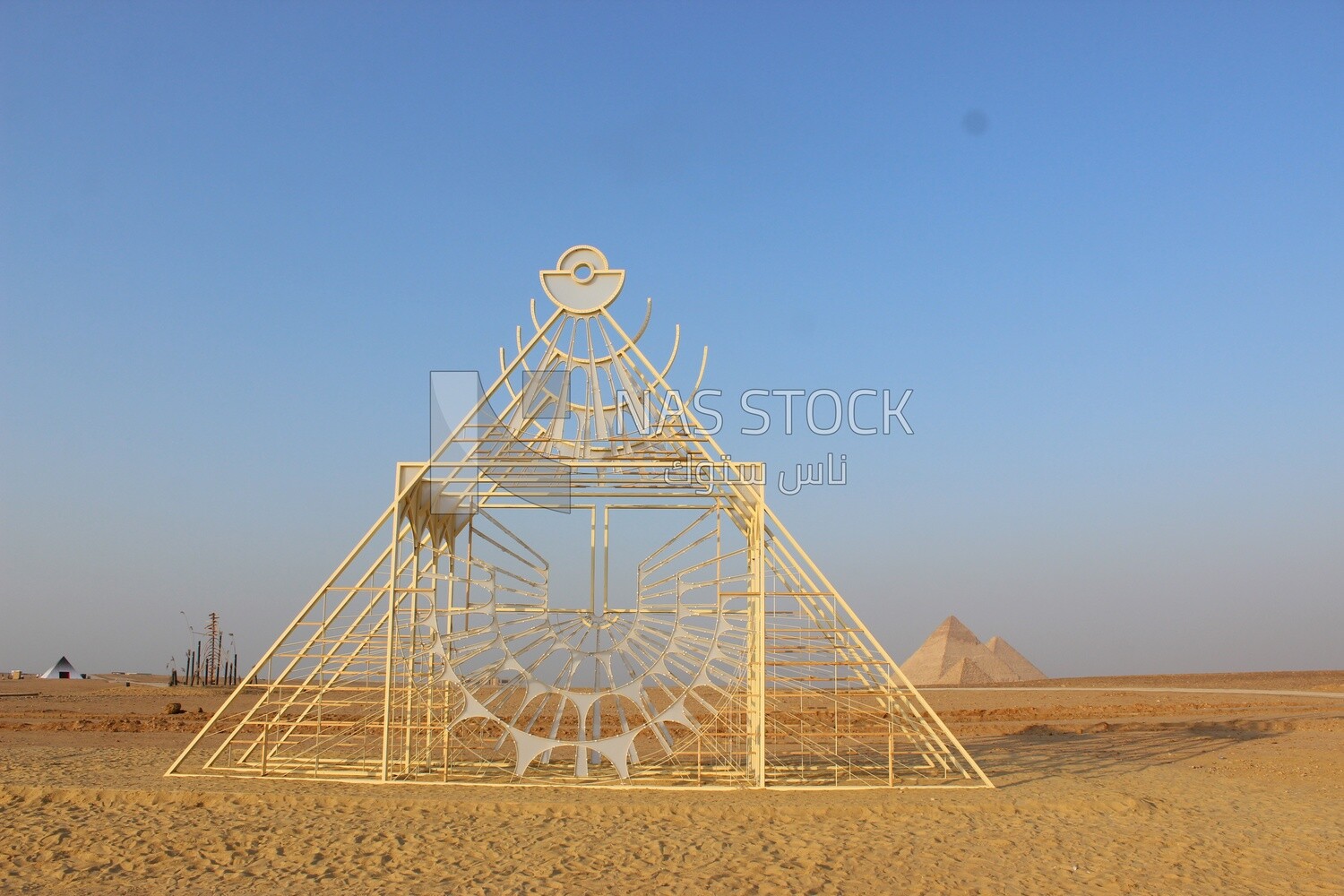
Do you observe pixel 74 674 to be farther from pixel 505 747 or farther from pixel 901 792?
pixel 901 792

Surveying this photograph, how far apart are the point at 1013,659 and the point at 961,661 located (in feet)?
14.9

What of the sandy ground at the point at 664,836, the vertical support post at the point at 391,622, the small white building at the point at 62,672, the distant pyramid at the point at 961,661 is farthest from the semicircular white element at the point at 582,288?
the small white building at the point at 62,672

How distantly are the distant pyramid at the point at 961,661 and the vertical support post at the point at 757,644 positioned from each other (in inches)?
1643

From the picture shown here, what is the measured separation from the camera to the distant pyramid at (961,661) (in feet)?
177

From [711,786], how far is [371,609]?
4.80 meters

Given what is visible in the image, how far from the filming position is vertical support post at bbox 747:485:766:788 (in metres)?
12.8

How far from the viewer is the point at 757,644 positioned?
13.0m

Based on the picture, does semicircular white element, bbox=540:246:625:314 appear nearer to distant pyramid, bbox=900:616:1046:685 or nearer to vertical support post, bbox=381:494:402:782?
vertical support post, bbox=381:494:402:782

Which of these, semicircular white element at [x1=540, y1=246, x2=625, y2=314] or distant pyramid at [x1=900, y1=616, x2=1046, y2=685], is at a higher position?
semicircular white element at [x1=540, y1=246, x2=625, y2=314]

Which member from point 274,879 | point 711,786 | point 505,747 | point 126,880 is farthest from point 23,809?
point 505,747

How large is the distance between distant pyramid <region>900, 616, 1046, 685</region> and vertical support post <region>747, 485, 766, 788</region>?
137 feet

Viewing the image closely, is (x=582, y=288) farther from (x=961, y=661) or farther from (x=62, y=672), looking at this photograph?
(x=62, y=672)

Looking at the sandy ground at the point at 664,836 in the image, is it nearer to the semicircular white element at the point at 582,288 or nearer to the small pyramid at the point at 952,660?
the semicircular white element at the point at 582,288

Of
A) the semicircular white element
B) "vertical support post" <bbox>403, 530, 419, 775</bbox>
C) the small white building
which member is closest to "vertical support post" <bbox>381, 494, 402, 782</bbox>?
"vertical support post" <bbox>403, 530, 419, 775</bbox>
